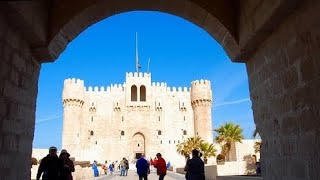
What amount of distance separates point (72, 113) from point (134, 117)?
8.22m

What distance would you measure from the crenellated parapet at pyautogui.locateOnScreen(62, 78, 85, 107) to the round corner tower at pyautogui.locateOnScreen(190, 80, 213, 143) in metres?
15.3

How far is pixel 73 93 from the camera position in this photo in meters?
46.2

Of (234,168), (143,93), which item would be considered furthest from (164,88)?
(234,168)

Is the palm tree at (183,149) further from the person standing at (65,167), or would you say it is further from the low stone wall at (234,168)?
the person standing at (65,167)

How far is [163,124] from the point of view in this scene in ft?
161

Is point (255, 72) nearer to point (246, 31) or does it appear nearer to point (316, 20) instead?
point (246, 31)

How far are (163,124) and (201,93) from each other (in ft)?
22.1

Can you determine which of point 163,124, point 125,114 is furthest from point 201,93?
point 125,114

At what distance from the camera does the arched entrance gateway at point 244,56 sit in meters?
3.30

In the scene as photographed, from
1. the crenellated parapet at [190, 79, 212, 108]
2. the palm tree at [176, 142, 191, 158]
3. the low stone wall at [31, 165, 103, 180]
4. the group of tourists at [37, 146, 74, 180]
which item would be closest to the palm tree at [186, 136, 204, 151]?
the palm tree at [176, 142, 191, 158]

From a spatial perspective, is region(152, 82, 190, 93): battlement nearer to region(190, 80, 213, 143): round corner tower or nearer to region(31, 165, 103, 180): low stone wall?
region(190, 80, 213, 143): round corner tower

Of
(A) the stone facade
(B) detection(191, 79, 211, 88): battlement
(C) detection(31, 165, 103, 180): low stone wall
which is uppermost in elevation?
(B) detection(191, 79, 211, 88): battlement

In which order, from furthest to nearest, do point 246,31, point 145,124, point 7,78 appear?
point 145,124 → point 246,31 → point 7,78

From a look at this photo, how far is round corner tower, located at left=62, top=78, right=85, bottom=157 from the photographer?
4500 cm
